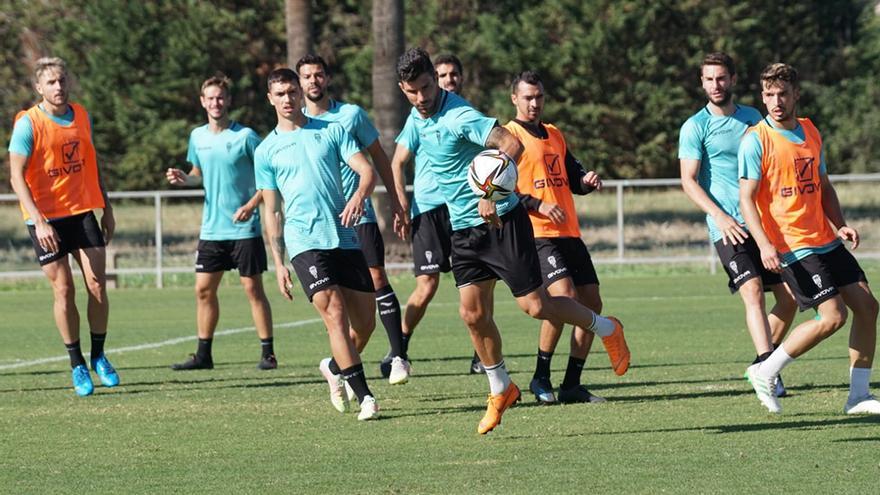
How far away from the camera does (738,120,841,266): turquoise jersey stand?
28.2ft

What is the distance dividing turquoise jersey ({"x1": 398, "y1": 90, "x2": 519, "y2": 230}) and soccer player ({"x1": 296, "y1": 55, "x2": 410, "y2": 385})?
3.35ft

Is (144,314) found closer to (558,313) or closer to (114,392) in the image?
(114,392)

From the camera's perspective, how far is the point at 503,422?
888 centimetres

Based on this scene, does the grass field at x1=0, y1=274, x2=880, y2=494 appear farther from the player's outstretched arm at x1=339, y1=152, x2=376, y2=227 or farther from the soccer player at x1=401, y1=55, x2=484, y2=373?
the player's outstretched arm at x1=339, y1=152, x2=376, y2=227

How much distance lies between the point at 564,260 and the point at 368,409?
5.34ft

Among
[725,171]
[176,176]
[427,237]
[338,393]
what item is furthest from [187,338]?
[725,171]

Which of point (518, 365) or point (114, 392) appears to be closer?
point (114, 392)

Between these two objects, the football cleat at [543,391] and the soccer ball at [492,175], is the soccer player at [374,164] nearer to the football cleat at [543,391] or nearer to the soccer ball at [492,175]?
the football cleat at [543,391]

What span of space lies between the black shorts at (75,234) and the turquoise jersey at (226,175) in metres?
1.58

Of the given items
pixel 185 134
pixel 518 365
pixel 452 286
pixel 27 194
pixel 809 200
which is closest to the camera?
pixel 809 200

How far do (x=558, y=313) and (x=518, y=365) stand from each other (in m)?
3.60

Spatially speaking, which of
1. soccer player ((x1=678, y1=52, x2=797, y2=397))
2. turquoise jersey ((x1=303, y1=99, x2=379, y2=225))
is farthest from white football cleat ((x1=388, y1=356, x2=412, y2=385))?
soccer player ((x1=678, y1=52, x2=797, y2=397))

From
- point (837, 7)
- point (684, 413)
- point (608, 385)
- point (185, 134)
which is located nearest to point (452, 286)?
point (608, 385)

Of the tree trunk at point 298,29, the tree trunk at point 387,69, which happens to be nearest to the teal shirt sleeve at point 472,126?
the tree trunk at point 387,69
